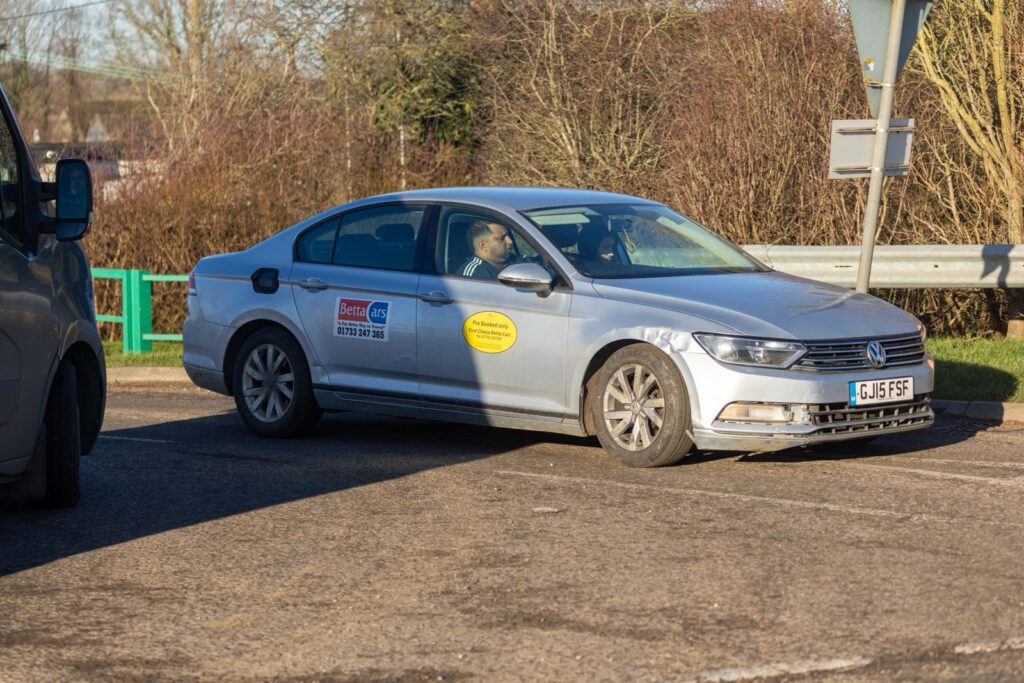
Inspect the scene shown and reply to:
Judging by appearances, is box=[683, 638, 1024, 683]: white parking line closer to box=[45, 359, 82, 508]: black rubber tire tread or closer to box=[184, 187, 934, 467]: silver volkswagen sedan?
box=[184, 187, 934, 467]: silver volkswagen sedan

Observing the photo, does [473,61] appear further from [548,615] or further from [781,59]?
[548,615]

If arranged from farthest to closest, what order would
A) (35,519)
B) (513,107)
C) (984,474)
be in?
(513,107), (984,474), (35,519)

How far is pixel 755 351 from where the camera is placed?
8.30 meters

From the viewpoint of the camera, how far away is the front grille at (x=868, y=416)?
834 cm

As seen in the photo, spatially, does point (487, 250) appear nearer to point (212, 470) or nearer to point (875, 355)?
point (212, 470)

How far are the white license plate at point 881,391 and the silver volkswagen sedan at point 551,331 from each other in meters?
0.01

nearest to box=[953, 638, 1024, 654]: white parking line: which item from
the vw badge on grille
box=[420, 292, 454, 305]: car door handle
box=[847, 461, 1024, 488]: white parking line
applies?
box=[847, 461, 1024, 488]: white parking line

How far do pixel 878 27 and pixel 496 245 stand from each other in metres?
3.63

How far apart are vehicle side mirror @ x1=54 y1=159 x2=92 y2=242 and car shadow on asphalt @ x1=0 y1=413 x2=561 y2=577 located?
4.51 feet

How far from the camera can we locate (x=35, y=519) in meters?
7.52

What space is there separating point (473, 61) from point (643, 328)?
722 inches

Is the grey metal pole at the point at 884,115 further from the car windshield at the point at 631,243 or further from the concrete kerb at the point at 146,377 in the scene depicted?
the concrete kerb at the point at 146,377

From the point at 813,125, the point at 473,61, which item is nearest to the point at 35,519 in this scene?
the point at 813,125

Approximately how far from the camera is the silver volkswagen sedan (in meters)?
8.36
